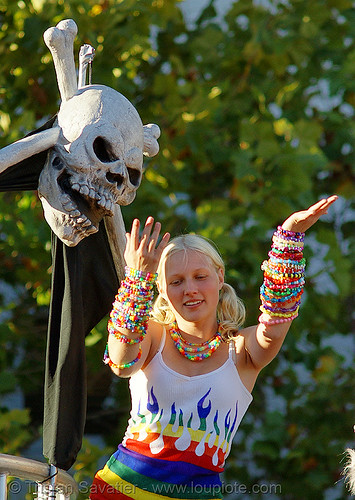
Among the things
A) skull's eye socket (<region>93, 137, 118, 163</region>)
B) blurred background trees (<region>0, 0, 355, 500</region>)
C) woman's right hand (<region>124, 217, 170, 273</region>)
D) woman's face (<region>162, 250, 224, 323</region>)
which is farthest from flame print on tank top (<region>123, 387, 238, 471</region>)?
blurred background trees (<region>0, 0, 355, 500</region>)

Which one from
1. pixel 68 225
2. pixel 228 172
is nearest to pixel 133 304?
pixel 68 225

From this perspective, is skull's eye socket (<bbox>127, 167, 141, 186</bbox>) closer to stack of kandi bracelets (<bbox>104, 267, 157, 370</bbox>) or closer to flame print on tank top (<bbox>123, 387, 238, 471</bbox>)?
stack of kandi bracelets (<bbox>104, 267, 157, 370</bbox>)

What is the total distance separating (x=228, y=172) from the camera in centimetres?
408

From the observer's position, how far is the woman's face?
2.11 meters

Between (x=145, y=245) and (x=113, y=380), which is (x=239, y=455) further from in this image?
(x=145, y=245)

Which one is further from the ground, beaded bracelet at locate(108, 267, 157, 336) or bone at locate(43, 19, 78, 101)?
bone at locate(43, 19, 78, 101)

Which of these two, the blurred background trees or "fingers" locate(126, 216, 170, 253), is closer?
"fingers" locate(126, 216, 170, 253)

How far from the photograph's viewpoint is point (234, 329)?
2.20m

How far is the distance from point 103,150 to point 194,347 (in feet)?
1.92

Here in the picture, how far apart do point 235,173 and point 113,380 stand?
109 cm

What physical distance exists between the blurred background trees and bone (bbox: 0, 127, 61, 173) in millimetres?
1707
